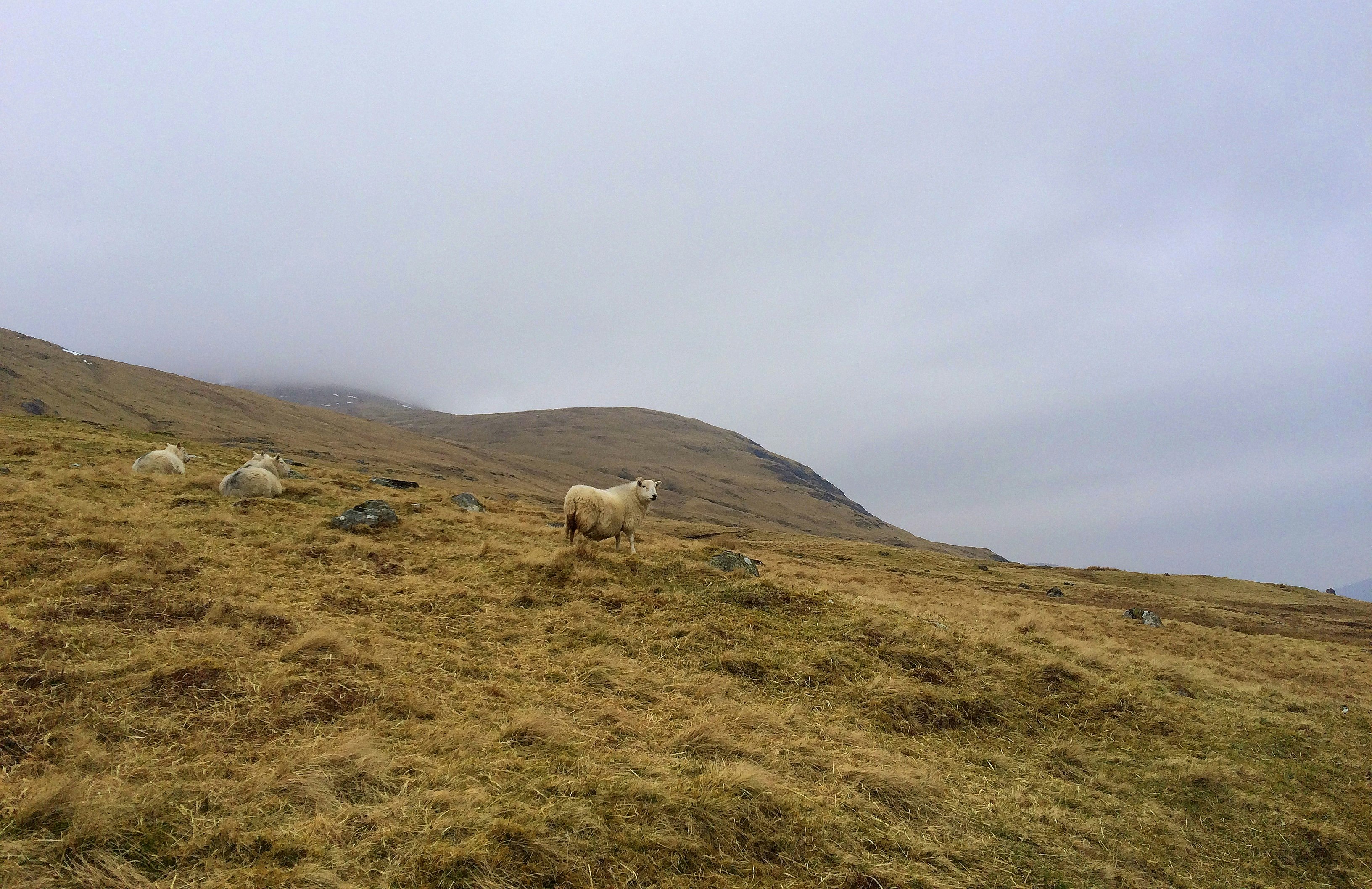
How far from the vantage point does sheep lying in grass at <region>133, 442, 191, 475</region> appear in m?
20.8

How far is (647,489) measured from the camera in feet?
60.4

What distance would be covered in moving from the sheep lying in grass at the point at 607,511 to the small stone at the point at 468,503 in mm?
6996

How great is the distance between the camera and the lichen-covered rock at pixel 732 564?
54.8 ft

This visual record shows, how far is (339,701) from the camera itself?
7.61 meters

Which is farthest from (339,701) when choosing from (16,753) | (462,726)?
(16,753)

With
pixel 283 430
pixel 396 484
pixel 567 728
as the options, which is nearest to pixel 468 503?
pixel 396 484

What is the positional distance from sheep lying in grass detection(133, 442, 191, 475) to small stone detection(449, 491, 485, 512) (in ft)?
28.7

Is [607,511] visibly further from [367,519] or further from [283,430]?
[283,430]

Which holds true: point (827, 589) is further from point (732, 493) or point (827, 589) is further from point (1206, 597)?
point (732, 493)

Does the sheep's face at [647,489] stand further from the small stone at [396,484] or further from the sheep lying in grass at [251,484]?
the small stone at [396,484]

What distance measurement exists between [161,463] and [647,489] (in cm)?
1660

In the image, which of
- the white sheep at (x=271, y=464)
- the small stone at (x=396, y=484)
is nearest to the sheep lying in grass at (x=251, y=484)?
the white sheep at (x=271, y=464)

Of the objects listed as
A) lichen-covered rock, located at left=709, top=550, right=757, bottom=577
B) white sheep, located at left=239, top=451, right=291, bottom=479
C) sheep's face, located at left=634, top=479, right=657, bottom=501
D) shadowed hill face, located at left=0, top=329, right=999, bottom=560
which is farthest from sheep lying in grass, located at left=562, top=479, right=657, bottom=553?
shadowed hill face, located at left=0, top=329, right=999, bottom=560

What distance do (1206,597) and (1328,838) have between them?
5492cm
